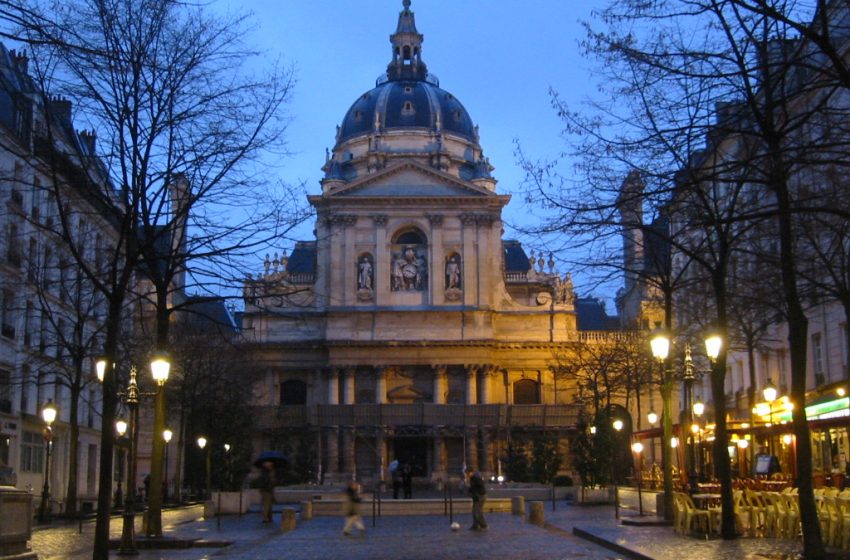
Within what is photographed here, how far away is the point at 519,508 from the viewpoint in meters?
39.0

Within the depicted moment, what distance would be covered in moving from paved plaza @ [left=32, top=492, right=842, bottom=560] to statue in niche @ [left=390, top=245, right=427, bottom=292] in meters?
47.2

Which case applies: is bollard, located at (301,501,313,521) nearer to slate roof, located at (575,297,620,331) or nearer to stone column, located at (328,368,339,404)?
stone column, located at (328,368,339,404)

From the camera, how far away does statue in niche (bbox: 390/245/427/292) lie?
8356 centimetres

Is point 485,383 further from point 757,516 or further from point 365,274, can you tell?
point 757,516

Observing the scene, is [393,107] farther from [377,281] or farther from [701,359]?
[701,359]

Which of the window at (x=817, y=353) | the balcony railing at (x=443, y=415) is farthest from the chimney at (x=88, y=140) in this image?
the balcony railing at (x=443, y=415)

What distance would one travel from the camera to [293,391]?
8519 centimetres

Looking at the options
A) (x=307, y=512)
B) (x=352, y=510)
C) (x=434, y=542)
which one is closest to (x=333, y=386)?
(x=307, y=512)

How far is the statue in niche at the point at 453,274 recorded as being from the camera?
274ft

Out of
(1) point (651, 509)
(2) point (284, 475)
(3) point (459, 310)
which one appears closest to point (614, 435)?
(1) point (651, 509)

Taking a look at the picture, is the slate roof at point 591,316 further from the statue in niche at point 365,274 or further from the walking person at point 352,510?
the walking person at point 352,510

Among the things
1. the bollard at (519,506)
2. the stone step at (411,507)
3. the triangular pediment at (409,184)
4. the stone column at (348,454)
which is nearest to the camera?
the bollard at (519,506)

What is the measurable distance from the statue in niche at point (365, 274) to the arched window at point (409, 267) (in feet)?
4.90

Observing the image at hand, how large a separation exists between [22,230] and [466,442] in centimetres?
3649
